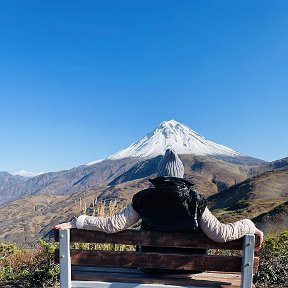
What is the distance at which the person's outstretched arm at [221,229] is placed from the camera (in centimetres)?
307

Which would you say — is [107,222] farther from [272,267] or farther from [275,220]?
[275,220]

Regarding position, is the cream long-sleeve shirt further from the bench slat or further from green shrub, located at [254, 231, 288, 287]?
green shrub, located at [254, 231, 288, 287]

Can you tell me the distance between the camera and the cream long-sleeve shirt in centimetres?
308

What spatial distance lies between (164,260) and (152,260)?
85 mm

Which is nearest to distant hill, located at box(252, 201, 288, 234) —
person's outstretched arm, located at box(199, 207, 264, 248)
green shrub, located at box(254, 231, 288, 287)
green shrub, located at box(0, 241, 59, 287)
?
green shrub, located at box(254, 231, 288, 287)

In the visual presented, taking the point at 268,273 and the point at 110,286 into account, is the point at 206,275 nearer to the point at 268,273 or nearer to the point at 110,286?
the point at 110,286

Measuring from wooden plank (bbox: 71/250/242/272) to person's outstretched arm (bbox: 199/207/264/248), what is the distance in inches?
5.4

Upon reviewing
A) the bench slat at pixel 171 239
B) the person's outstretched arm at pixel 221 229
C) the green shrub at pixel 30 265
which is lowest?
→ the green shrub at pixel 30 265

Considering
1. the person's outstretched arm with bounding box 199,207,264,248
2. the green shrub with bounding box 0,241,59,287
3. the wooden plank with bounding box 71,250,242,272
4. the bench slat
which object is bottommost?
the green shrub with bounding box 0,241,59,287

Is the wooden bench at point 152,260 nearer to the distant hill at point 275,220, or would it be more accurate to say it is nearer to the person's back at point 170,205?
the person's back at point 170,205

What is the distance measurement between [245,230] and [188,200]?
0.46 m

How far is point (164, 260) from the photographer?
10.2 ft

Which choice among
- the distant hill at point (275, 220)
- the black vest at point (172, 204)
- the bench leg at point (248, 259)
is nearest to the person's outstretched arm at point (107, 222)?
the black vest at point (172, 204)

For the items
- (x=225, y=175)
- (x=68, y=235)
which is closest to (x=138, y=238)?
(x=68, y=235)
